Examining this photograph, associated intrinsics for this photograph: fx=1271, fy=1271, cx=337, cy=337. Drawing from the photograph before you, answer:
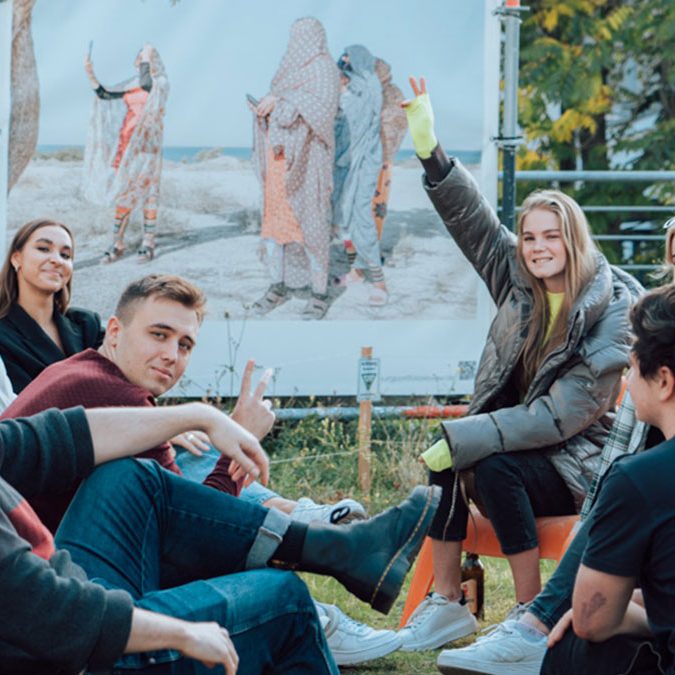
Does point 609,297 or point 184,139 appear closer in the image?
point 609,297

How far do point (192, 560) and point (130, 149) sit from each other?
376 centimetres

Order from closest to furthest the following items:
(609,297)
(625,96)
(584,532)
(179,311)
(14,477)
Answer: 1. (14,477)
2. (584,532)
3. (179,311)
4. (609,297)
5. (625,96)

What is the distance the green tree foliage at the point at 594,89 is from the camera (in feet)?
32.2

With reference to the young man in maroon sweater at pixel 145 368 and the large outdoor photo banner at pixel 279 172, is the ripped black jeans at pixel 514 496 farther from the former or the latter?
the large outdoor photo banner at pixel 279 172

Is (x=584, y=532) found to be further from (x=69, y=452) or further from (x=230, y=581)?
(x=69, y=452)

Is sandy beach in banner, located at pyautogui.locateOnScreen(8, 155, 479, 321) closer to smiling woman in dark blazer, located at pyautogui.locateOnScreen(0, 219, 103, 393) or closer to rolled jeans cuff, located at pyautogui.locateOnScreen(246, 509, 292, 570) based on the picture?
smiling woman in dark blazer, located at pyautogui.locateOnScreen(0, 219, 103, 393)

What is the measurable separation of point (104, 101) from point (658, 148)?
213 inches

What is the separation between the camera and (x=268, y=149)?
645 centimetres

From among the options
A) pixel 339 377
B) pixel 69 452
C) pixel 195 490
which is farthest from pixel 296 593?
pixel 339 377

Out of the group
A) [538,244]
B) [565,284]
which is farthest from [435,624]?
[538,244]

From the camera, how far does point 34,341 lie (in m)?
4.82

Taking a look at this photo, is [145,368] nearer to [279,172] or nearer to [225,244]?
[225,244]

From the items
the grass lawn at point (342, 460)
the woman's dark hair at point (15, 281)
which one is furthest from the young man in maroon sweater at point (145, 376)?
the grass lawn at point (342, 460)

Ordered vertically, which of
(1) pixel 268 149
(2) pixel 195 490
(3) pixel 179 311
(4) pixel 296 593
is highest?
(1) pixel 268 149
